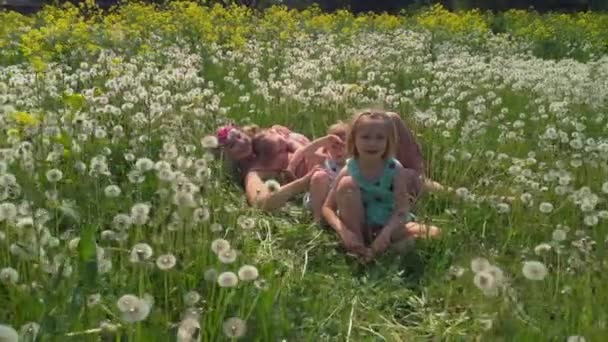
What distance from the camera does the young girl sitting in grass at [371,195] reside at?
192 inches

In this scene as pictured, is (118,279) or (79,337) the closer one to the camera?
(79,337)

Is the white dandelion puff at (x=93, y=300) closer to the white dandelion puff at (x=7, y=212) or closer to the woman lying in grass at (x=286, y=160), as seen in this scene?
the white dandelion puff at (x=7, y=212)

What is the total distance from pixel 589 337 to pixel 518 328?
0.21 metres

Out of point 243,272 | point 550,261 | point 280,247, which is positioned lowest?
point 280,247

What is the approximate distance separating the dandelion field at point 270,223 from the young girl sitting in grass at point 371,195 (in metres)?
0.11

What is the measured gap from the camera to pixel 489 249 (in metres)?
4.75

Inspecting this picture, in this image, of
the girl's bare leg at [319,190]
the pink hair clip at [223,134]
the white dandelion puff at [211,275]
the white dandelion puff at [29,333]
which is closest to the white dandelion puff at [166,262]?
the white dandelion puff at [211,275]

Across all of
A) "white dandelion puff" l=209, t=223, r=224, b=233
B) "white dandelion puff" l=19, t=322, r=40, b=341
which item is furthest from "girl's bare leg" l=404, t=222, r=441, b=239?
"white dandelion puff" l=19, t=322, r=40, b=341

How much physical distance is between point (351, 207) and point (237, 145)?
4.41ft

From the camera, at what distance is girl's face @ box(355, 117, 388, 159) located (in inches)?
197

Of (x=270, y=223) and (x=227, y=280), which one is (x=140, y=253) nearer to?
(x=227, y=280)

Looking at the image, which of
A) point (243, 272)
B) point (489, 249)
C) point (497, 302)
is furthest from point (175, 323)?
point (489, 249)

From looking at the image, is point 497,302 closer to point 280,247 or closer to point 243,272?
point 243,272

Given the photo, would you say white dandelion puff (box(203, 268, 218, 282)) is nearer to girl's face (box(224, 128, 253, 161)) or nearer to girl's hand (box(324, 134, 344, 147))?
girl's hand (box(324, 134, 344, 147))
